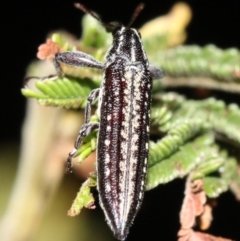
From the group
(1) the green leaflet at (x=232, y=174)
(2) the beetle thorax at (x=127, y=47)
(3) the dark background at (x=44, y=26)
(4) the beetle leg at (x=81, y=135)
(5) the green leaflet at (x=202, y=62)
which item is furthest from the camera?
(3) the dark background at (x=44, y=26)

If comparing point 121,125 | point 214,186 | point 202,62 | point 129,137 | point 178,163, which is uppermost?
point 202,62

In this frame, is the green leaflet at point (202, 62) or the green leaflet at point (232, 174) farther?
the green leaflet at point (202, 62)

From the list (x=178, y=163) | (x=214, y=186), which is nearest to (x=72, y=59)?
(x=178, y=163)

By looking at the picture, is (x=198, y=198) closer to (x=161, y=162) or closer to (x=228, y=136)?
(x=161, y=162)

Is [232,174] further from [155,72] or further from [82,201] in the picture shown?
[82,201]

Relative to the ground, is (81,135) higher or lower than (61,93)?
lower

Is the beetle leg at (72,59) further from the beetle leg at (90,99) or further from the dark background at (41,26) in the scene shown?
the dark background at (41,26)

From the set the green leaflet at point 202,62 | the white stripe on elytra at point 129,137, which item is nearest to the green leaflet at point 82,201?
the white stripe on elytra at point 129,137

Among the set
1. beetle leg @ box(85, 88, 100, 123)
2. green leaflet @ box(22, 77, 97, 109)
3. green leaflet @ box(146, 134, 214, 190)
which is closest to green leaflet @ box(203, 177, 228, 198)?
green leaflet @ box(146, 134, 214, 190)
